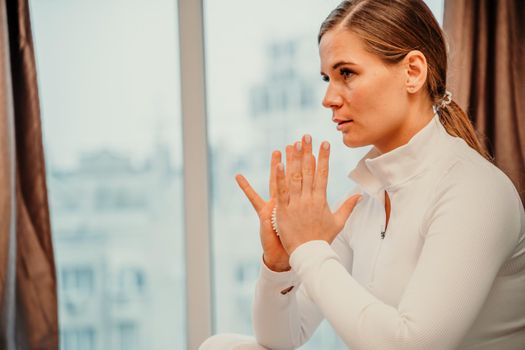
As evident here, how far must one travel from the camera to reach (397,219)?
135 cm

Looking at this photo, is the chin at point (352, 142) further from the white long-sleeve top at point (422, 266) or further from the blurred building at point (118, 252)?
the blurred building at point (118, 252)

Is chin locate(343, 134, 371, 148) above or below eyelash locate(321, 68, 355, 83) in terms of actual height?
below

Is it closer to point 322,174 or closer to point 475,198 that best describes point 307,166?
point 322,174

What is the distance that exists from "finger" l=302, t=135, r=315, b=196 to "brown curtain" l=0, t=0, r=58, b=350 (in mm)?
1322

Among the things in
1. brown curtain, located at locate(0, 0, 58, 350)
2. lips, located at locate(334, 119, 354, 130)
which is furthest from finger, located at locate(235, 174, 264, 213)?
brown curtain, located at locate(0, 0, 58, 350)

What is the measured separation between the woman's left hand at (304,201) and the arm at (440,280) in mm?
44

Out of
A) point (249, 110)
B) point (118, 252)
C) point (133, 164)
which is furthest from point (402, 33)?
point (118, 252)

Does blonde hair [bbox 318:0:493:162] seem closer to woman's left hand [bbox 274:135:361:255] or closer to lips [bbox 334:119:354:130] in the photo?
lips [bbox 334:119:354:130]

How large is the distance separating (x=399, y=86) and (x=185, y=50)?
126 centimetres

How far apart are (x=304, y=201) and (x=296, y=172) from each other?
0.21 feet

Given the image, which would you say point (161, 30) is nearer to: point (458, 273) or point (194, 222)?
point (194, 222)

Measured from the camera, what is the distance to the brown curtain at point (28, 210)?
2.24 m

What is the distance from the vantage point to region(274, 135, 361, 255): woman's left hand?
1.22 m

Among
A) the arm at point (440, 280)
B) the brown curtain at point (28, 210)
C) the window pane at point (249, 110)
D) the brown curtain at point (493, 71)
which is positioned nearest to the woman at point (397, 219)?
the arm at point (440, 280)
